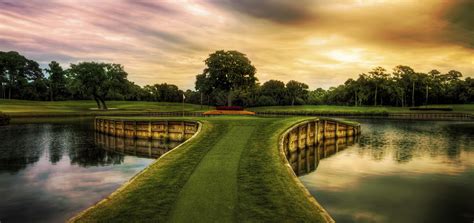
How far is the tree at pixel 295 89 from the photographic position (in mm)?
166125

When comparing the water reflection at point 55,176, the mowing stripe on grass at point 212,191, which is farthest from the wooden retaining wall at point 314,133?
the water reflection at point 55,176

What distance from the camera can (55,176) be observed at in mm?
21484

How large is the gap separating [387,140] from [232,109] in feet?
85.7

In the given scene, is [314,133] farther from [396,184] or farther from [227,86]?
[227,86]

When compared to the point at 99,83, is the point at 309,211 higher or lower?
lower

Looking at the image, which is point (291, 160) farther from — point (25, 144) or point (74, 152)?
point (25, 144)

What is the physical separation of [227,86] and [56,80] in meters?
100

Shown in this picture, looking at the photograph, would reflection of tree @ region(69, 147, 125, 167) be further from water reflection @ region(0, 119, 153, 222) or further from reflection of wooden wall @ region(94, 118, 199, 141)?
reflection of wooden wall @ region(94, 118, 199, 141)

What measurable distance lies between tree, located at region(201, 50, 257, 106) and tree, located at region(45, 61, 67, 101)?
91632mm

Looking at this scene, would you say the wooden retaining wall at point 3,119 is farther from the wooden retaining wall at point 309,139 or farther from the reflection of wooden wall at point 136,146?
the wooden retaining wall at point 309,139

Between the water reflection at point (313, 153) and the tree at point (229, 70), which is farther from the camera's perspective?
the tree at point (229, 70)

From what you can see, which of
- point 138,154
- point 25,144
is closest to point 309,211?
point 138,154

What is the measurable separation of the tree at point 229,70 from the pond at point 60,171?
58.9 metres

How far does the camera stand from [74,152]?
104 ft
